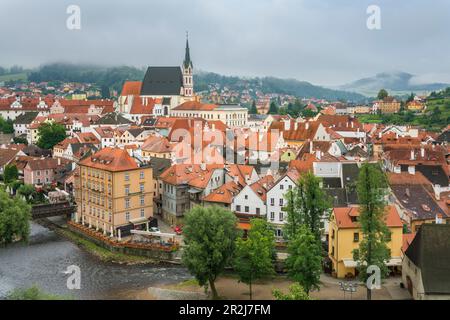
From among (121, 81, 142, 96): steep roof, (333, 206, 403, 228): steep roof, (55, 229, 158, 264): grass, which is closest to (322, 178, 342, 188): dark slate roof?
(333, 206, 403, 228): steep roof

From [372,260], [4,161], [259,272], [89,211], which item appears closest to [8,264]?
[89,211]

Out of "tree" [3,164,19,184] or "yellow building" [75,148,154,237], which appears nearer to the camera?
"yellow building" [75,148,154,237]

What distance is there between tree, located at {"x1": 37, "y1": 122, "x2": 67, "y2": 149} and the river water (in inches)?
1411

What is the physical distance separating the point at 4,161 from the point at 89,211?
24404 mm

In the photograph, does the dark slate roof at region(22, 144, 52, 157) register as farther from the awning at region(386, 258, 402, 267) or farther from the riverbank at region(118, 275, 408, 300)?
the awning at region(386, 258, 402, 267)

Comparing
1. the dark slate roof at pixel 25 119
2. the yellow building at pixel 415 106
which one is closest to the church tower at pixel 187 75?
the dark slate roof at pixel 25 119

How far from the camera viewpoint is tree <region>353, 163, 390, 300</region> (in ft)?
75.1

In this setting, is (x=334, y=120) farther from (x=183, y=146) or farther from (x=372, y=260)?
(x=372, y=260)

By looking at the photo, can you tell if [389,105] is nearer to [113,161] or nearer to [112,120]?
[112,120]

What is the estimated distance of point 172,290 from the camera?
26.9 m

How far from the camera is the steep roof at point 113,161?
36781 millimetres

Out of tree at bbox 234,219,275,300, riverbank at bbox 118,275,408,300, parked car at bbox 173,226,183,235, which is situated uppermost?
tree at bbox 234,219,275,300

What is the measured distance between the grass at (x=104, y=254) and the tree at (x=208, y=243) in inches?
303

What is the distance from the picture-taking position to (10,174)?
53.9 meters
